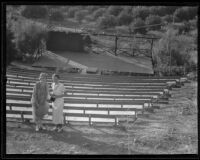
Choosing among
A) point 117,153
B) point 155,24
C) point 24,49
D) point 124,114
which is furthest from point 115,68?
point 155,24

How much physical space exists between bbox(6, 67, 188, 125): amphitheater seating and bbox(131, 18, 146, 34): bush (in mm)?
5827

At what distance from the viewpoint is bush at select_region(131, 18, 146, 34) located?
17.8 meters

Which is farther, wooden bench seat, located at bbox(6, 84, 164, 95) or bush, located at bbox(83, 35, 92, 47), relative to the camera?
bush, located at bbox(83, 35, 92, 47)

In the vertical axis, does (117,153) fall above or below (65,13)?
below

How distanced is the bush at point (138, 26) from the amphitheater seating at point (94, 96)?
19.1 feet

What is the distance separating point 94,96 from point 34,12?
233 inches

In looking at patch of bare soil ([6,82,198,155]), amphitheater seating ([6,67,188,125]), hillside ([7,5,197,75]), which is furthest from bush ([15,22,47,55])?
patch of bare soil ([6,82,198,155])

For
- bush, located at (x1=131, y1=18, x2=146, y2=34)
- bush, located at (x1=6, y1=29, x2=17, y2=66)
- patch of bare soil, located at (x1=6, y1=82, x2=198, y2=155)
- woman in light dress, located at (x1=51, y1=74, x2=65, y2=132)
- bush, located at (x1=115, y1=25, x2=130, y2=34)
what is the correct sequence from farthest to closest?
bush, located at (x1=115, y1=25, x2=130, y2=34)
bush, located at (x1=131, y1=18, x2=146, y2=34)
bush, located at (x1=6, y1=29, x2=17, y2=66)
woman in light dress, located at (x1=51, y1=74, x2=65, y2=132)
patch of bare soil, located at (x1=6, y1=82, x2=198, y2=155)

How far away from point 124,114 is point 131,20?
9.87 meters

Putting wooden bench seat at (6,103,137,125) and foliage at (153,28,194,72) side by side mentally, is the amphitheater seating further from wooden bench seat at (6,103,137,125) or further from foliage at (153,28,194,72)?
foliage at (153,28,194,72)

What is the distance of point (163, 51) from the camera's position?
1630 cm

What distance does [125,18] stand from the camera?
18.4 metres

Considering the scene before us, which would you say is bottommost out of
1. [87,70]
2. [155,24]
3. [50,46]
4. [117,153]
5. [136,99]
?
[117,153]
